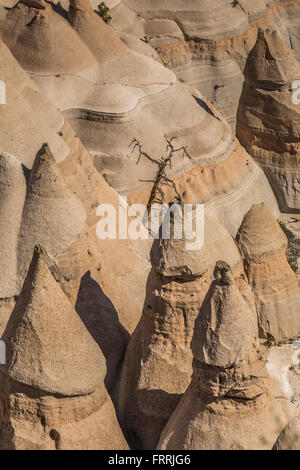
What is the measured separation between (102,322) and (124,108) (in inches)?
530

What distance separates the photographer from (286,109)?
28.5 meters

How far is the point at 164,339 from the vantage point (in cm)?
1296

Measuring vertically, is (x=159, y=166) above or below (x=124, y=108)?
below

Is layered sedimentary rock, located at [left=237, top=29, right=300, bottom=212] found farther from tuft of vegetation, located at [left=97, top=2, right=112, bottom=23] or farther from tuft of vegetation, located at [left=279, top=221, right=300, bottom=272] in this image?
tuft of vegetation, located at [left=97, top=2, right=112, bottom=23]

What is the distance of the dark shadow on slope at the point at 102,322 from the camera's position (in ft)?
47.1

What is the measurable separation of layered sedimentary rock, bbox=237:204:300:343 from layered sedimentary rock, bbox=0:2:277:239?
22.6 feet

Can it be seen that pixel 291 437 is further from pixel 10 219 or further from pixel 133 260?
pixel 133 260

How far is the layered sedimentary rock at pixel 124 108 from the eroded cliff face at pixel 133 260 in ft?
0.18

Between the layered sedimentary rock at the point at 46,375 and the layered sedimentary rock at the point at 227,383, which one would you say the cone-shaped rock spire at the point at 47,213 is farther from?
the layered sedimentary rock at the point at 227,383

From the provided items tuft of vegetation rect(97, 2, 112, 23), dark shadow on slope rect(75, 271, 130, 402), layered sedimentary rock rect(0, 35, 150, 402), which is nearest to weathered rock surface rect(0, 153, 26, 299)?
layered sedimentary rock rect(0, 35, 150, 402)

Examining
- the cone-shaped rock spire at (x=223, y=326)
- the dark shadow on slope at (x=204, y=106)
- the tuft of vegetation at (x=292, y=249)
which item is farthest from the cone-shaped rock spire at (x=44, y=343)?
the dark shadow on slope at (x=204, y=106)

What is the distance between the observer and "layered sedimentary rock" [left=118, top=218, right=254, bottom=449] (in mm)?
12539

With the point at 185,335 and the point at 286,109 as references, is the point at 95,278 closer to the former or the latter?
the point at 185,335

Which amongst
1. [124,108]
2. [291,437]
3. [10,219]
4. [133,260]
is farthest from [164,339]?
[124,108]
